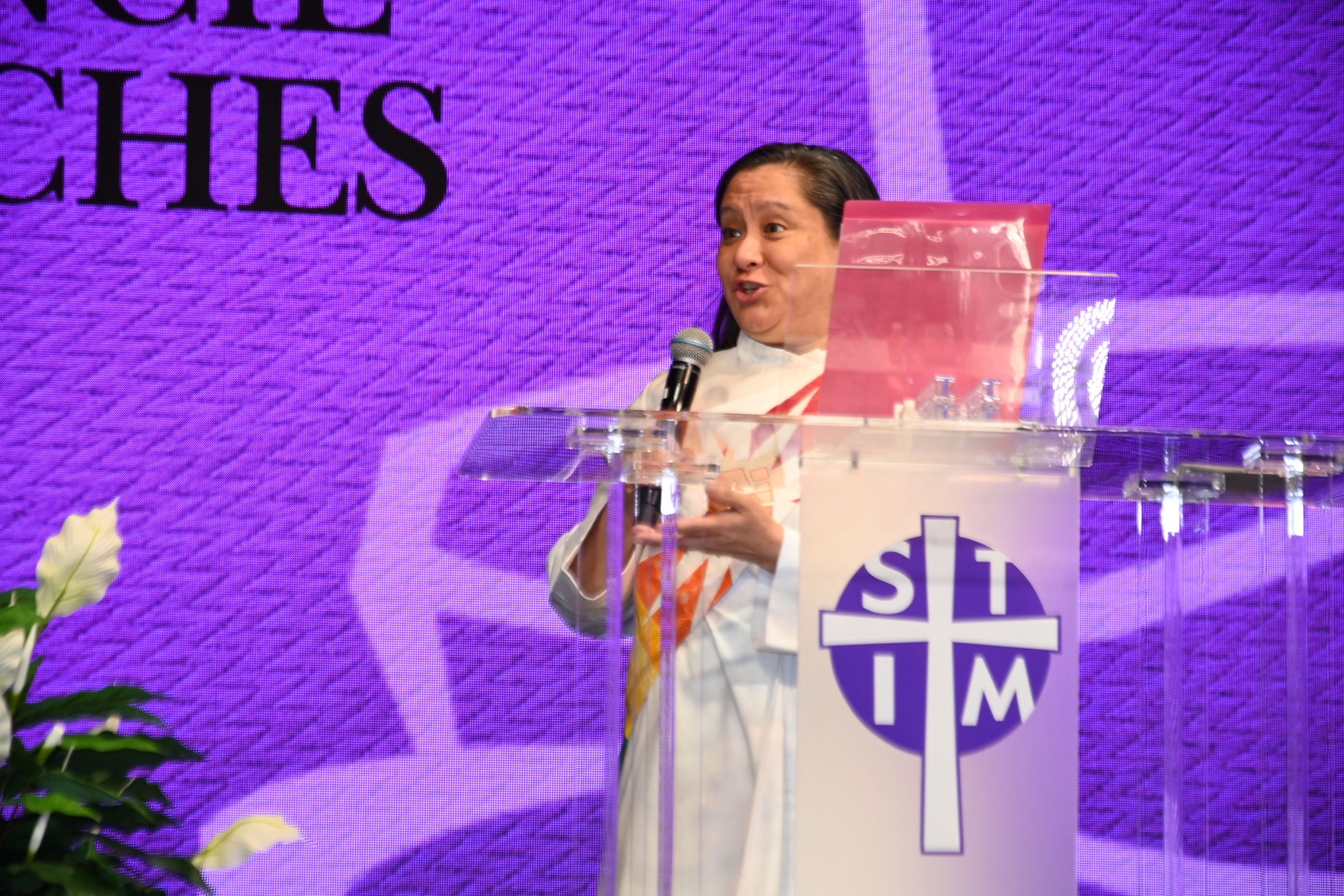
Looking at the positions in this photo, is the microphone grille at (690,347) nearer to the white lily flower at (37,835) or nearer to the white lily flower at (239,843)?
the white lily flower at (239,843)

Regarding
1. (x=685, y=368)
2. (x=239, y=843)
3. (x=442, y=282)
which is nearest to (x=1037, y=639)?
(x=685, y=368)

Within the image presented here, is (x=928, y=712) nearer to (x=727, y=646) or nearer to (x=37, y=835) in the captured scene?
(x=727, y=646)

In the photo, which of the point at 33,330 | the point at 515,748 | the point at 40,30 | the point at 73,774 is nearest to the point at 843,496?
the point at 73,774

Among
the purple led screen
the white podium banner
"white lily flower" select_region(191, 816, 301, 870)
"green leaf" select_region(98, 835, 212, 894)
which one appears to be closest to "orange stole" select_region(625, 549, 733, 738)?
the white podium banner

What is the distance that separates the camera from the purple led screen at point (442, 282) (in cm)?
282

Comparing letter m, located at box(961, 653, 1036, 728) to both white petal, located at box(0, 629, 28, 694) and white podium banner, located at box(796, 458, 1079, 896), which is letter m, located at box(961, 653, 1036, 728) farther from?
white petal, located at box(0, 629, 28, 694)

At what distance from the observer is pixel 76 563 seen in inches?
62.0

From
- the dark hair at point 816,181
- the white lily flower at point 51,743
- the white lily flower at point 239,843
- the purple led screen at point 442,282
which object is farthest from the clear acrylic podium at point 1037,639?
the purple led screen at point 442,282

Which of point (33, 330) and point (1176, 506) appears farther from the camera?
point (33, 330)

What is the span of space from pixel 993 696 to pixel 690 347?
64 cm

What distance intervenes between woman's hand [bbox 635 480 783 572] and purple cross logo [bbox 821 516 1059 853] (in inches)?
3.6

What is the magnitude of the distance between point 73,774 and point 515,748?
1263 millimetres

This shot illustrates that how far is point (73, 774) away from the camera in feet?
5.35

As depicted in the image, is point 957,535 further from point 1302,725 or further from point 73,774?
point 73,774
